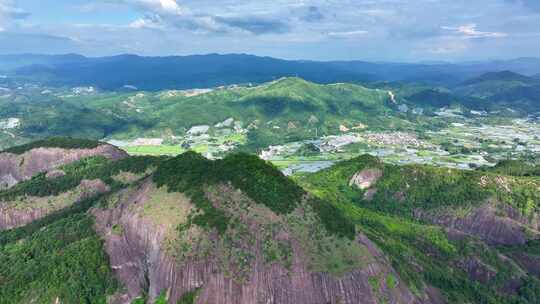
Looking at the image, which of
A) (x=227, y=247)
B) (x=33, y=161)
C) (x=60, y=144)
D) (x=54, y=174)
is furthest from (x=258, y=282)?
(x=33, y=161)

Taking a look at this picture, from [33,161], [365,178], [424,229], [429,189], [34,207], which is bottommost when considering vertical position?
[424,229]

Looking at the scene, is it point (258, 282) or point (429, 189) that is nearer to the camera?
point (258, 282)

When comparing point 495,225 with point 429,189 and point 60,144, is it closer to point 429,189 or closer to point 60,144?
point 429,189

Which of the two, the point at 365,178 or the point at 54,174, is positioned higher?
the point at 54,174

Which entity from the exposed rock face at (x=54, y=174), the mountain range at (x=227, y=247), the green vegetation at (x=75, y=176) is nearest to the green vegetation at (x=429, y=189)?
the mountain range at (x=227, y=247)

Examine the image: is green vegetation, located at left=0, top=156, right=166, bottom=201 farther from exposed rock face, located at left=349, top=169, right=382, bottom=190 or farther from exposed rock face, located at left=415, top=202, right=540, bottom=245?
exposed rock face, located at left=415, top=202, right=540, bottom=245

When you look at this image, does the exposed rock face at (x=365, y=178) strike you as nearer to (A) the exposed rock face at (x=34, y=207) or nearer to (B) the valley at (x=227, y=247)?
(B) the valley at (x=227, y=247)

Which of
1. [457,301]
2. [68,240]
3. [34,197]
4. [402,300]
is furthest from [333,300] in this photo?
[34,197]
